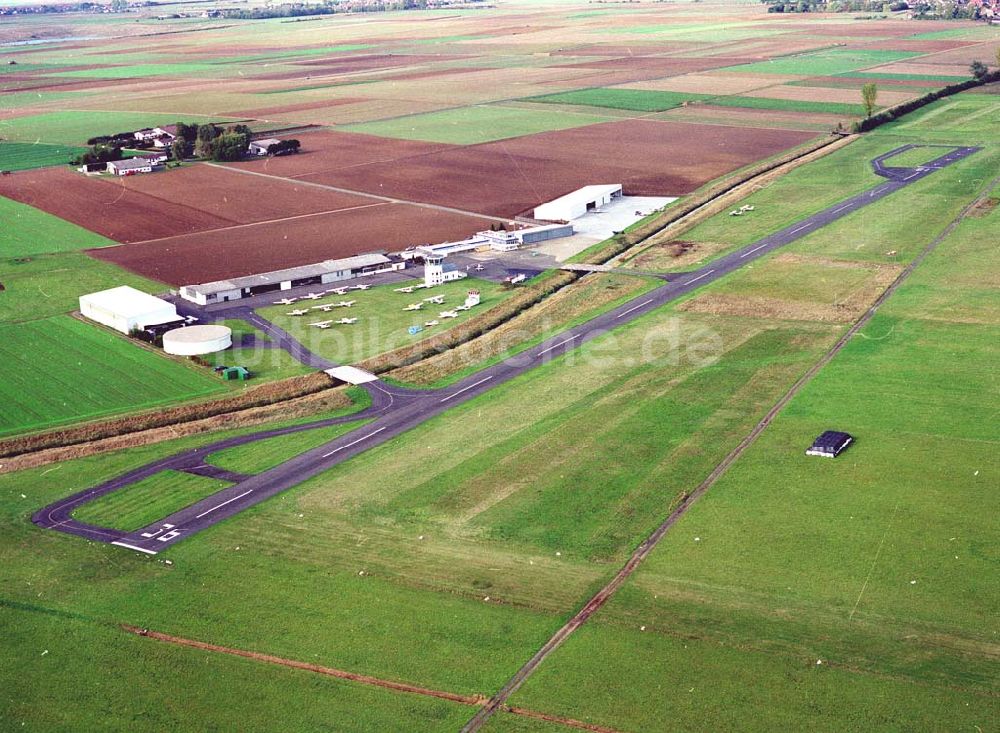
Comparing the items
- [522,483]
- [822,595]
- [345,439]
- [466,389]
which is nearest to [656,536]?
[822,595]

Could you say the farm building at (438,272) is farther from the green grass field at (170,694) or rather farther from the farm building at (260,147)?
the farm building at (260,147)

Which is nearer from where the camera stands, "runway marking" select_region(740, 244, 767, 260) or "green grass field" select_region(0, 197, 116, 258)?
"runway marking" select_region(740, 244, 767, 260)

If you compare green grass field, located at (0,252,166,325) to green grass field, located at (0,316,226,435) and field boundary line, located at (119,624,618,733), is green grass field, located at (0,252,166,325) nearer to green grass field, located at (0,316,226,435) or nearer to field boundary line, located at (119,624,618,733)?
green grass field, located at (0,316,226,435)

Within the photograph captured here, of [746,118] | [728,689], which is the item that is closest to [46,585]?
[728,689]

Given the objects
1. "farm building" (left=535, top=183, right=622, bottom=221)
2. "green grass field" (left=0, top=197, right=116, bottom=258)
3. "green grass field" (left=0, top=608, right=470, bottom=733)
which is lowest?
"green grass field" (left=0, top=608, right=470, bottom=733)

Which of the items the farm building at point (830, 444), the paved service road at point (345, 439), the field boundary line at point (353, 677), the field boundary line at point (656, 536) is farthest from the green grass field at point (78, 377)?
the farm building at point (830, 444)

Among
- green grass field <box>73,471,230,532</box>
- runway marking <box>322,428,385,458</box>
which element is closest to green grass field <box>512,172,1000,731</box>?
runway marking <box>322,428,385,458</box>
